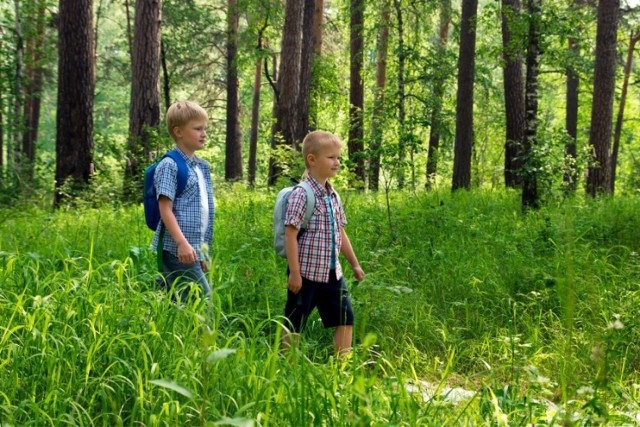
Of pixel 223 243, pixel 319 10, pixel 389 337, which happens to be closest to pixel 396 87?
pixel 319 10

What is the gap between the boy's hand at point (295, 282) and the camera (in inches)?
154

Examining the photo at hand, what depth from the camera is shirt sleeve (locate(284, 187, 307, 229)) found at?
3910 millimetres

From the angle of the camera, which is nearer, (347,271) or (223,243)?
(347,271)

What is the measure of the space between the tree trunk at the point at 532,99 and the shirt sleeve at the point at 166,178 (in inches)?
249

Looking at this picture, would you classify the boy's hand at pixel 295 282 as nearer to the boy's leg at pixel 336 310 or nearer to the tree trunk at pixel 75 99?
the boy's leg at pixel 336 310

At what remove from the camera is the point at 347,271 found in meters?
5.90

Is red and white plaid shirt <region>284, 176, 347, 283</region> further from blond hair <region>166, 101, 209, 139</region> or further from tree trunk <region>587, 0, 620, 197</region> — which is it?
tree trunk <region>587, 0, 620, 197</region>

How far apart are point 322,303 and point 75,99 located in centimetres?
894

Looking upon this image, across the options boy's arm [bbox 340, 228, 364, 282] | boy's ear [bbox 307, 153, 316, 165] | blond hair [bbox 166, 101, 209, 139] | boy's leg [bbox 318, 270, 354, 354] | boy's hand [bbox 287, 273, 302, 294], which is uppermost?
blond hair [bbox 166, 101, 209, 139]

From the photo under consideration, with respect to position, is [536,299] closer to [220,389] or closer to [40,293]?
[220,389]

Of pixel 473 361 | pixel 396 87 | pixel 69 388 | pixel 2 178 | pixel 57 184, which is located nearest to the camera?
pixel 69 388

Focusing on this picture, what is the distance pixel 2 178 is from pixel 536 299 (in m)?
11.2

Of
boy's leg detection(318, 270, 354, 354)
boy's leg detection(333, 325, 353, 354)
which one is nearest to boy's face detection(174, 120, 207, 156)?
boy's leg detection(318, 270, 354, 354)

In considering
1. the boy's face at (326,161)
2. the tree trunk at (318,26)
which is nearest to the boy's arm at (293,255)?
the boy's face at (326,161)
